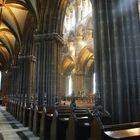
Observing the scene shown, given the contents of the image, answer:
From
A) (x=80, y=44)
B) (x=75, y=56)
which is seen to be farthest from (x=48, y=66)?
(x=75, y=56)

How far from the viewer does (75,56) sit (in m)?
28.5

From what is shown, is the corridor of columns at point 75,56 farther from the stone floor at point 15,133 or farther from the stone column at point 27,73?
the stone floor at point 15,133

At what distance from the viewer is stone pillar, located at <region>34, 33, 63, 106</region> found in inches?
524

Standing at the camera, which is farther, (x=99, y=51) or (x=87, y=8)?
(x=87, y=8)

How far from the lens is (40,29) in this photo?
1484 centimetres

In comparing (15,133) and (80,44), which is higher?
(80,44)

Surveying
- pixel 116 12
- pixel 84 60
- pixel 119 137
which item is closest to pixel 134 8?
pixel 116 12

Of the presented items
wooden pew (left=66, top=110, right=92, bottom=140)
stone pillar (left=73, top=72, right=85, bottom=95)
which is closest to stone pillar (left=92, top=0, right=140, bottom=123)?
wooden pew (left=66, top=110, right=92, bottom=140)

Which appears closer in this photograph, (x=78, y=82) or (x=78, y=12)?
(x=78, y=12)

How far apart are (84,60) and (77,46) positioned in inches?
92.4

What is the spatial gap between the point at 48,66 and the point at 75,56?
1505 centimetres

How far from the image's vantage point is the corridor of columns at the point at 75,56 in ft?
22.1

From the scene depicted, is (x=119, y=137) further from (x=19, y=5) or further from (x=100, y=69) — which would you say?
(x=19, y=5)

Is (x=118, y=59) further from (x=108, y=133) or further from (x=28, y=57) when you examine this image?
(x=28, y=57)
